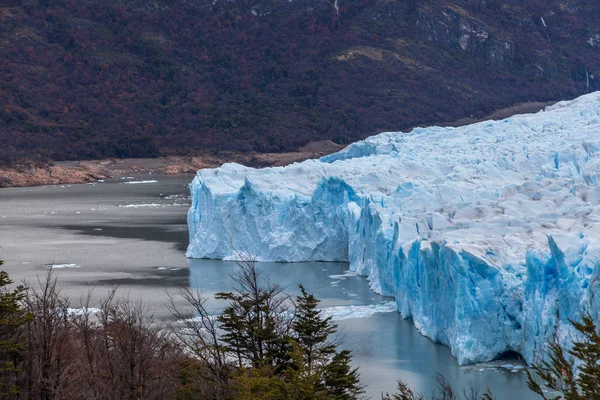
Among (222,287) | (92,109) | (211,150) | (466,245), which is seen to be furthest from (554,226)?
(92,109)

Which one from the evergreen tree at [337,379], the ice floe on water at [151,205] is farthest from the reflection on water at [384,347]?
the ice floe on water at [151,205]

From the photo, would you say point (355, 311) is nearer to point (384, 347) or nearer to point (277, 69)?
point (384, 347)

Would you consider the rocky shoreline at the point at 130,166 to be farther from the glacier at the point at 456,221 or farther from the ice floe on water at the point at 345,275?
the ice floe on water at the point at 345,275

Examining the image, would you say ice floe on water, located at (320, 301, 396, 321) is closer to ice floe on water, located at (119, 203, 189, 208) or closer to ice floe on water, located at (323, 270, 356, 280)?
ice floe on water, located at (323, 270, 356, 280)

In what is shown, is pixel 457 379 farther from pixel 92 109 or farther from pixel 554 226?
pixel 92 109

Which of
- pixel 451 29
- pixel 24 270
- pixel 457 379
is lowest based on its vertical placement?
pixel 457 379

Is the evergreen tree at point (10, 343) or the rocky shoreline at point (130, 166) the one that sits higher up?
the rocky shoreline at point (130, 166)

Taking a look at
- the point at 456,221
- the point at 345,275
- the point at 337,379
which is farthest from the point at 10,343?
the point at 345,275
